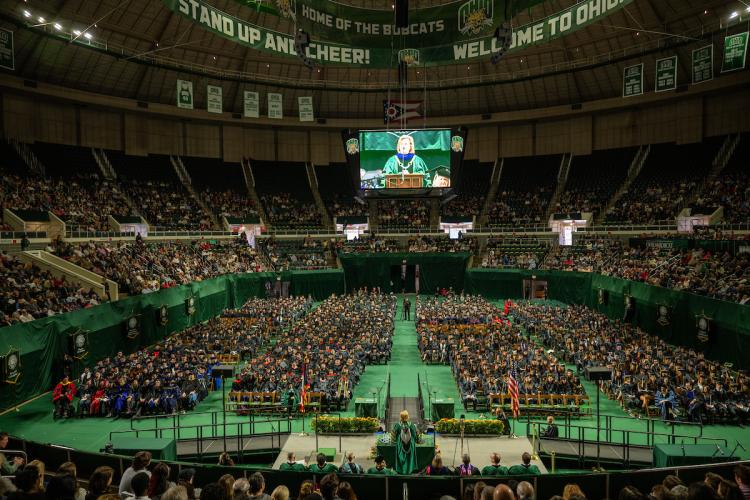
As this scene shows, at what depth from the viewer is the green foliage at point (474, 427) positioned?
16.1 meters

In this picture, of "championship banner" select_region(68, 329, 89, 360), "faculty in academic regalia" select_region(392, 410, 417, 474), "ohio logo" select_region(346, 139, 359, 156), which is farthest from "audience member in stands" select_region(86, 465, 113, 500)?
"ohio logo" select_region(346, 139, 359, 156)

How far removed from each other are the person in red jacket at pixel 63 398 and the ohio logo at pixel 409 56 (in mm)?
16027

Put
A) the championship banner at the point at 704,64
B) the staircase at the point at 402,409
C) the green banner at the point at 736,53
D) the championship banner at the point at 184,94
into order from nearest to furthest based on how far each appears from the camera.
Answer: the staircase at the point at 402,409, the green banner at the point at 736,53, the championship banner at the point at 704,64, the championship banner at the point at 184,94

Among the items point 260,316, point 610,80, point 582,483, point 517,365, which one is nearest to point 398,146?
point 260,316

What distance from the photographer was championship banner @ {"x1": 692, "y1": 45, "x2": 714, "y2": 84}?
28.1 meters

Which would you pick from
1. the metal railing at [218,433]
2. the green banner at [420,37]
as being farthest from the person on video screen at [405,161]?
the metal railing at [218,433]

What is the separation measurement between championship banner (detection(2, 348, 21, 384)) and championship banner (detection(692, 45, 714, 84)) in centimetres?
3337

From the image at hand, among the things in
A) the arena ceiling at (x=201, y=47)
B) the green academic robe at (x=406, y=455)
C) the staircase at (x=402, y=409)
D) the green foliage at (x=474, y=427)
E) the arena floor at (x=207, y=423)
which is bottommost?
the arena floor at (x=207, y=423)

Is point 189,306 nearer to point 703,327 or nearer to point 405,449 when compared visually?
point 405,449

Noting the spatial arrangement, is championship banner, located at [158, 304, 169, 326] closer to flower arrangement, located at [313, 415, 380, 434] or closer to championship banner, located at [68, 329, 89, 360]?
championship banner, located at [68, 329, 89, 360]

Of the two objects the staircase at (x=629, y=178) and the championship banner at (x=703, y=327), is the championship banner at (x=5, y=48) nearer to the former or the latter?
the championship banner at (x=703, y=327)

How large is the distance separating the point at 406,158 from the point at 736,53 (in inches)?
755

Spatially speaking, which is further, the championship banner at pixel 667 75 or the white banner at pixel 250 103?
the white banner at pixel 250 103

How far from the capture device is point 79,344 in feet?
72.5
